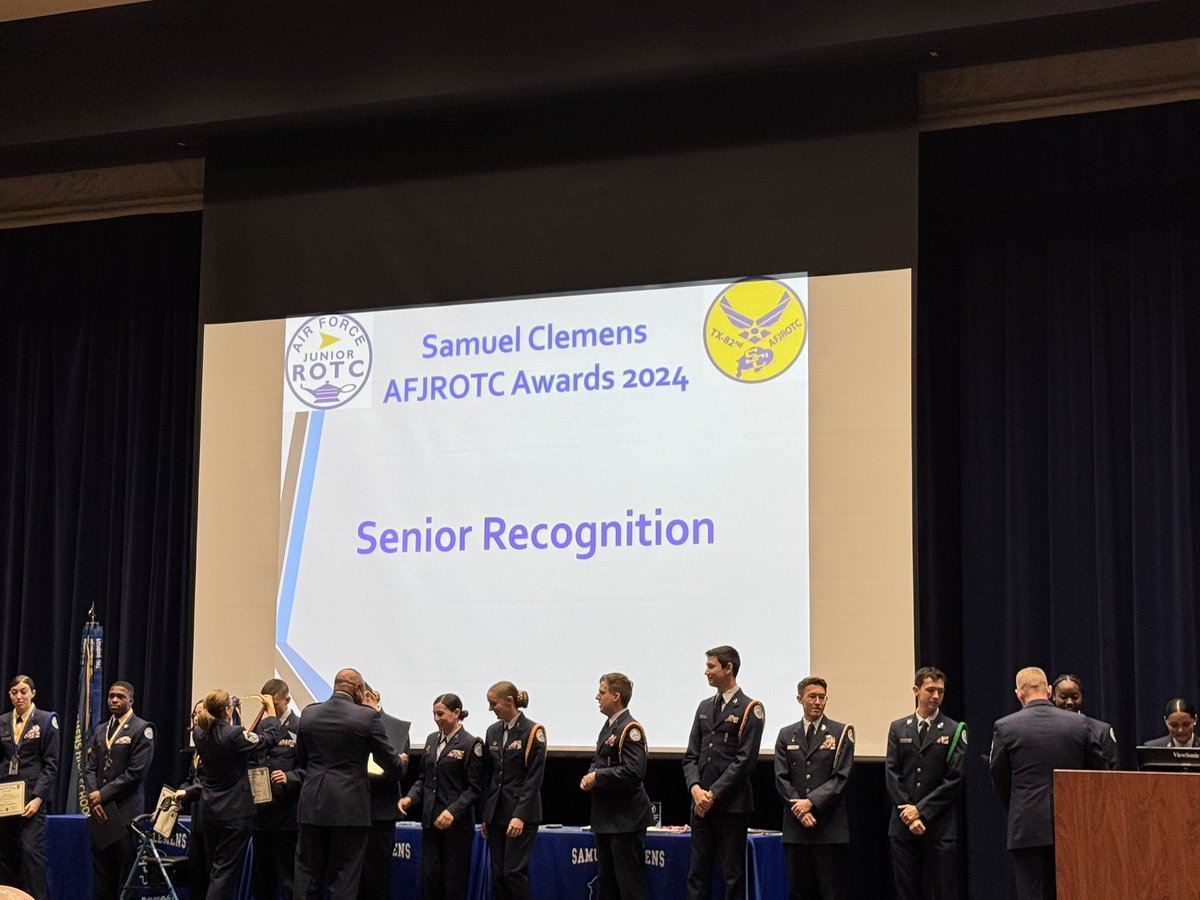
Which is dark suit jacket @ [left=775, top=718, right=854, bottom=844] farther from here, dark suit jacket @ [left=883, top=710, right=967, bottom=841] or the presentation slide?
the presentation slide

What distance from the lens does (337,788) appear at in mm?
7547

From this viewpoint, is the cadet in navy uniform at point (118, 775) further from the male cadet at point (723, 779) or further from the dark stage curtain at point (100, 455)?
the male cadet at point (723, 779)

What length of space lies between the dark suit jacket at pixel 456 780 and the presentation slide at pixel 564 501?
932mm

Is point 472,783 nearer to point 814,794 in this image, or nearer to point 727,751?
point 727,751

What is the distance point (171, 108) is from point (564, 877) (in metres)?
5.70

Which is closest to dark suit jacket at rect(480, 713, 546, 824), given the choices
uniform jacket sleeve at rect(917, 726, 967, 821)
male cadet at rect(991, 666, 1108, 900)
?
uniform jacket sleeve at rect(917, 726, 967, 821)

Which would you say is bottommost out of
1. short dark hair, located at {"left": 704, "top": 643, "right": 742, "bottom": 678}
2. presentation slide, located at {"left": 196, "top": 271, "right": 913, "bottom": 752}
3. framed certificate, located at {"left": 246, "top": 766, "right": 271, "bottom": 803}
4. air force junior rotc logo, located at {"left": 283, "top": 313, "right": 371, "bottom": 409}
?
framed certificate, located at {"left": 246, "top": 766, "right": 271, "bottom": 803}

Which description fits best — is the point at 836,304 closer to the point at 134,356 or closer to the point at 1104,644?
the point at 1104,644

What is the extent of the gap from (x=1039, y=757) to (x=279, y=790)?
13.2ft

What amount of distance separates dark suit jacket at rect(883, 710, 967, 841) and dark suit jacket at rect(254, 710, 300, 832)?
3.23m

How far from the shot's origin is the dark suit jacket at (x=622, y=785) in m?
7.52

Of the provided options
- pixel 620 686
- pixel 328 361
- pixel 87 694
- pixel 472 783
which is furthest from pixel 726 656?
pixel 87 694

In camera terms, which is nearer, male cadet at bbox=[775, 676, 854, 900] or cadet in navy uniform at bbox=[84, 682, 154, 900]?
male cadet at bbox=[775, 676, 854, 900]

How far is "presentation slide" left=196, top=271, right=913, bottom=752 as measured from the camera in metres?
8.53
